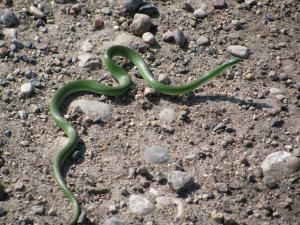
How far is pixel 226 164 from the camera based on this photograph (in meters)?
7.01

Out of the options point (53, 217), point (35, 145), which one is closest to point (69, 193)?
point (53, 217)

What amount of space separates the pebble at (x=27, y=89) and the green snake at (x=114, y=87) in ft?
1.18

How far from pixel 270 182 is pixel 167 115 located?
5.34 feet

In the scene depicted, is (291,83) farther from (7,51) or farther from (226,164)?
(7,51)

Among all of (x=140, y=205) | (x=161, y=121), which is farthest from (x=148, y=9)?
(x=140, y=205)

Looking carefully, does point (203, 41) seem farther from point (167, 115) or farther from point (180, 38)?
point (167, 115)

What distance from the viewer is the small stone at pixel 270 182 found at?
22.0 ft

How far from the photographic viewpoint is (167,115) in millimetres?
7641

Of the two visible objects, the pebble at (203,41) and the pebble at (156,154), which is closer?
the pebble at (156,154)

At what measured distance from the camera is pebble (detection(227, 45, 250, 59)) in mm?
8445

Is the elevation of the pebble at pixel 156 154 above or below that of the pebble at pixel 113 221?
above

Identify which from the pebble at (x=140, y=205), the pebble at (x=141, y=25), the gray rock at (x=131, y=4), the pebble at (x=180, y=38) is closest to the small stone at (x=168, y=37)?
the pebble at (x=180, y=38)

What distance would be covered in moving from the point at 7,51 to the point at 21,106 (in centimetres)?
107

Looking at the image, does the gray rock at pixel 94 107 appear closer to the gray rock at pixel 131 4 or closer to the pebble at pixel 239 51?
the gray rock at pixel 131 4
